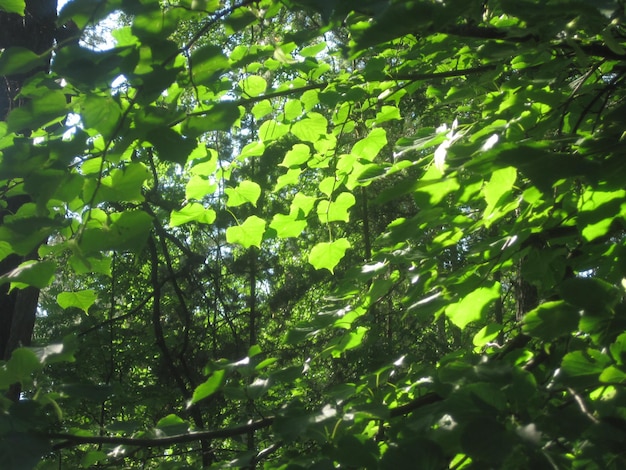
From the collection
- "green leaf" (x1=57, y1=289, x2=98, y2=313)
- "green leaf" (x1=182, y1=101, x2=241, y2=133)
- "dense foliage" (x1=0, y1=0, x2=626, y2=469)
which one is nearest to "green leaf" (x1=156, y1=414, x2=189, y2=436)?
"dense foliage" (x1=0, y1=0, x2=626, y2=469)

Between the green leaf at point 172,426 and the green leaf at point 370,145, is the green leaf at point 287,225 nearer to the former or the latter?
the green leaf at point 370,145

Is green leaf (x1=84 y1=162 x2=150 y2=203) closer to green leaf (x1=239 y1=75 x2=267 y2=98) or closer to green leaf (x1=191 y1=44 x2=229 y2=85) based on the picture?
green leaf (x1=191 y1=44 x2=229 y2=85)

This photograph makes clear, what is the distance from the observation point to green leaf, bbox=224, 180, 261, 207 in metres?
1.83

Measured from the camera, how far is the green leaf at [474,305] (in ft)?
5.23

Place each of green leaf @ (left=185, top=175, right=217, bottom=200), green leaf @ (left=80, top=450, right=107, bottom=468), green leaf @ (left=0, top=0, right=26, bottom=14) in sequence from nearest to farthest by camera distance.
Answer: green leaf @ (left=0, top=0, right=26, bottom=14)
green leaf @ (left=80, top=450, right=107, bottom=468)
green leaf @ (left=185, top=175, right=217, bottom=200)

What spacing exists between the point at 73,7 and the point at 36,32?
3.28 metres

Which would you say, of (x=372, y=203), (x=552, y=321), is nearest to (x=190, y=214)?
(x=372, y=203)

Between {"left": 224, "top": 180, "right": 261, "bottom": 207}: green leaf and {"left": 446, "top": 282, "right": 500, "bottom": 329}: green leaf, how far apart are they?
2.12 ft

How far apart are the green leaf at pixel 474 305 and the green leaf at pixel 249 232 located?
0.57 meters

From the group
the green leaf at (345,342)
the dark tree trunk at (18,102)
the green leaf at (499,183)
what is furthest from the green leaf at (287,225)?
the dark tree trunk at (18,102)

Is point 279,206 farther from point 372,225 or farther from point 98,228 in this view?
point 98,228

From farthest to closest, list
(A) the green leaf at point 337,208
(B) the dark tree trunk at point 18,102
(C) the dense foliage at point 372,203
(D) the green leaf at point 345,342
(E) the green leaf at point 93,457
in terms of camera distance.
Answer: (B) the dark tree trunk at point 18,102
(A) the green leaf at point 337,208
(D) the green leaf at point 345,342
(E) the green leaf at point 93,457
(C) the dense foliage at point 372,203

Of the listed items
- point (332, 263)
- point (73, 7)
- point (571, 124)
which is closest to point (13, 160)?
point (73, 7)

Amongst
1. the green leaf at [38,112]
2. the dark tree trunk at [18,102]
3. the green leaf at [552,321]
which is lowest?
the green leaf at [552,321]
